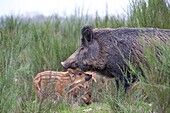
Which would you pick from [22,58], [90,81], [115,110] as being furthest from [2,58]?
[22,58]

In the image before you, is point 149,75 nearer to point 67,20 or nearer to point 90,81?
point 90,81

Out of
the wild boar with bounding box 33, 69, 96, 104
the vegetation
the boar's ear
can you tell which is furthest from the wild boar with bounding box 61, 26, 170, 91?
the vegetation

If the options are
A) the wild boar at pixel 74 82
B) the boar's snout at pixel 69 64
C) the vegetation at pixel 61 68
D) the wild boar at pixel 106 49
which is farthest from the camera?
the boar's snout at pixel 69 64

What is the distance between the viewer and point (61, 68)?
9.53 meters

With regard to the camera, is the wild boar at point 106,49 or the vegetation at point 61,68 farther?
the wild boar at point 106,49

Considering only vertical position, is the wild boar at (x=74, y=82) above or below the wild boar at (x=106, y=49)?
below

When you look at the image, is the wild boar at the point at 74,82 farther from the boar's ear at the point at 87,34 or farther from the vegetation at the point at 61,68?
the boar's ear at the point at 87,34

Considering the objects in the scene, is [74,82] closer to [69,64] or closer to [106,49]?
[69,64]

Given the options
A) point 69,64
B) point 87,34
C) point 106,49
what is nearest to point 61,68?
point 69,64

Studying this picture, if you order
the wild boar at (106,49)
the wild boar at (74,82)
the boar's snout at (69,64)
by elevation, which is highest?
the wild boar at (106,49)

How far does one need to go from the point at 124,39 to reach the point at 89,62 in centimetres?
69

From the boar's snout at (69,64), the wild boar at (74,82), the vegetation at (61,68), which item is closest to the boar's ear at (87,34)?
the boar's snout at (69,64)

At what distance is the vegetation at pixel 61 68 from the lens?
4.65 meters

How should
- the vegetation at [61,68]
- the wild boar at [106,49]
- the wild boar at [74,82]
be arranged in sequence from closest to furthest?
the vegetation at [61,68] → the wild boar at [106,49] → the wild boar at [74,82]
